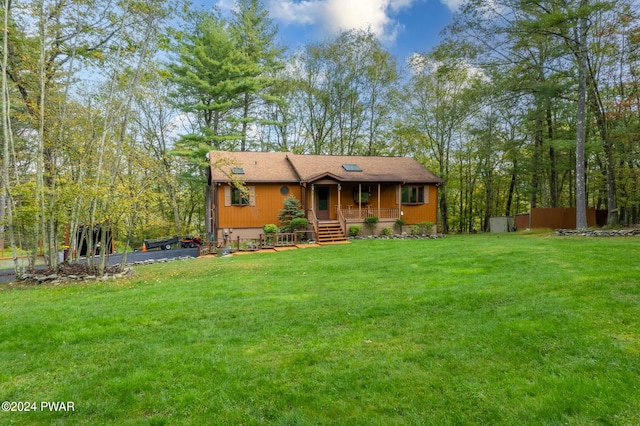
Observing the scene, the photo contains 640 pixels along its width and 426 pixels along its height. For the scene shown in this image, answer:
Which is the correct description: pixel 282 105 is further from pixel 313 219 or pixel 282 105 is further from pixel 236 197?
pixel 313 219

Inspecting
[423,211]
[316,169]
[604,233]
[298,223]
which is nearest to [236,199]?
[298,223]

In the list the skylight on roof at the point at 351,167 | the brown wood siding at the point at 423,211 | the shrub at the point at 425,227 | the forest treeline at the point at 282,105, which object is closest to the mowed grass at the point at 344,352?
the forest treeline at the point at 282,105

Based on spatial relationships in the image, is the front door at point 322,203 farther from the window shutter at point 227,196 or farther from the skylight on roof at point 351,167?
the window shutter at point 227,196

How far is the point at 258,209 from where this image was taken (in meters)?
16.1

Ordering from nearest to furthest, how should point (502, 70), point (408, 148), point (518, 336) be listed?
point (518, 336)
point (502, 70)
point (408, 148)

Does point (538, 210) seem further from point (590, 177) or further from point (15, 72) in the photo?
point (15, 72)

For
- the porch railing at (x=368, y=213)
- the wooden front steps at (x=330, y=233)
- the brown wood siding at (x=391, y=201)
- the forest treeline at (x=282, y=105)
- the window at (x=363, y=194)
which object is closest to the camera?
the forest treeline at (x=282, y=105)

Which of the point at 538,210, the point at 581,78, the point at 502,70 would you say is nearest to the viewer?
the point at 581,78

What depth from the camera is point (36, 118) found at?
26.6 feet

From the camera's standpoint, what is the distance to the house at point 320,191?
1566cm

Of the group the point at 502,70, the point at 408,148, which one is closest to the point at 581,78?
the point at 502,70

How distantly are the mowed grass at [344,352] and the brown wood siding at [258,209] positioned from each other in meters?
9.93

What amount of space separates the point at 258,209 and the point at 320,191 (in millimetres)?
3388

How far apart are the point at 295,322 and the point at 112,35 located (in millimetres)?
8976
